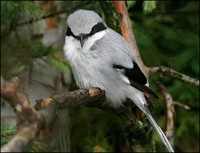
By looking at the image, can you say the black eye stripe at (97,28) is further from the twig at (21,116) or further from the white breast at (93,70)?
the twig at (21,116)

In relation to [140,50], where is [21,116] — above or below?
above

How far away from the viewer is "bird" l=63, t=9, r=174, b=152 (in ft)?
8.52

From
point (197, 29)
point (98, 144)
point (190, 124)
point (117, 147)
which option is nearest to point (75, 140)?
point (98, 144)

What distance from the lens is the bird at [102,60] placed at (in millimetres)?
2598

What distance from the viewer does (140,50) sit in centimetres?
402

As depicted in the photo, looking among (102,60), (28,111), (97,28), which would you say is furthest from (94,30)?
(28,111)

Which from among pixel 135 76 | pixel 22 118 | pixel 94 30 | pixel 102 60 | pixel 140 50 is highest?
pixel 22 118

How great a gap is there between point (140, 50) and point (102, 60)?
143 centimetres

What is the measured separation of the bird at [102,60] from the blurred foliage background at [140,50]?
64cm

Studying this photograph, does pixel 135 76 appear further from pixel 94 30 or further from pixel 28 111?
pixel 28 111

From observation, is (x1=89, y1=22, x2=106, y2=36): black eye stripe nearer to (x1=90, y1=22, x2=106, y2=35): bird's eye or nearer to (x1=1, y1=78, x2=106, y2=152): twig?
(x1=90, y1=22, x2=106, y2=35): bird's eye

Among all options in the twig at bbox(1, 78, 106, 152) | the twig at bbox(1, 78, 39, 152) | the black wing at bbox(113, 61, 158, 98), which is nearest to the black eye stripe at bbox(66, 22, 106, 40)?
the black wing at bbox(113, 61, 158, 98)

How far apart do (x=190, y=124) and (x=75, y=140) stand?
0.95 metres

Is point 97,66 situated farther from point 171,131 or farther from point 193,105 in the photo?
point 193,105
